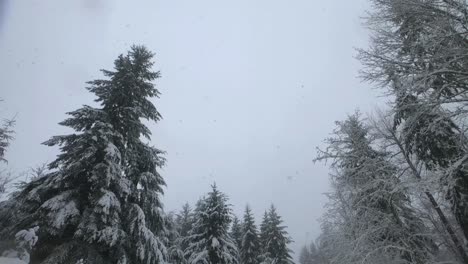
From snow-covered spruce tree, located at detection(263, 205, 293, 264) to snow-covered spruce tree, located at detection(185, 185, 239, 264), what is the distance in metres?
12.2

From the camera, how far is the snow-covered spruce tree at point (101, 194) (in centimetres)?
806

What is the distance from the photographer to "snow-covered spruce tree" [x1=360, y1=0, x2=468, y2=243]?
238 inches

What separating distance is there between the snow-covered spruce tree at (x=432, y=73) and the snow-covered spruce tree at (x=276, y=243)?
23.0 meters

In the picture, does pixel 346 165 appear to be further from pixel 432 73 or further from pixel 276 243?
pixel 276 243

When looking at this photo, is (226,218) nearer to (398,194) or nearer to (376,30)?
(398,194)

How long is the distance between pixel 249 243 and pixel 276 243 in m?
2.99

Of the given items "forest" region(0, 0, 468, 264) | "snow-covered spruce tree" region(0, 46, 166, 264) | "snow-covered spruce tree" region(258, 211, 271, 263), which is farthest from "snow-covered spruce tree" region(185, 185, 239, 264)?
"snow-covered spruce tree" region(258, 211, 271, 263)

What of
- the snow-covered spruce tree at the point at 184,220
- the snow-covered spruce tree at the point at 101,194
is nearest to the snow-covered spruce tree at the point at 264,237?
the snow-covered spruce tree at the point at 184,220

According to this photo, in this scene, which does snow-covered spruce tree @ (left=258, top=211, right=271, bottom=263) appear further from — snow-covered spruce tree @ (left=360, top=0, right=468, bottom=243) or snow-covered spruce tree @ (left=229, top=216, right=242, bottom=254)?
snow-covered spruce tree @ (left=360, top=0, right=468, bottom=243)

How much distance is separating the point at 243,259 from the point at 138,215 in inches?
936

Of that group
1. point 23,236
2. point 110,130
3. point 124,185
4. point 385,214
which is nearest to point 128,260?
point 124,185

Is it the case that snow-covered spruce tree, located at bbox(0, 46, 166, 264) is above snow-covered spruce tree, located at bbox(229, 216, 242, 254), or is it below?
below

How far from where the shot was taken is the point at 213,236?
1848 cm

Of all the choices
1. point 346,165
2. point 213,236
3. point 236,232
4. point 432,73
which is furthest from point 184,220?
point 432,73
